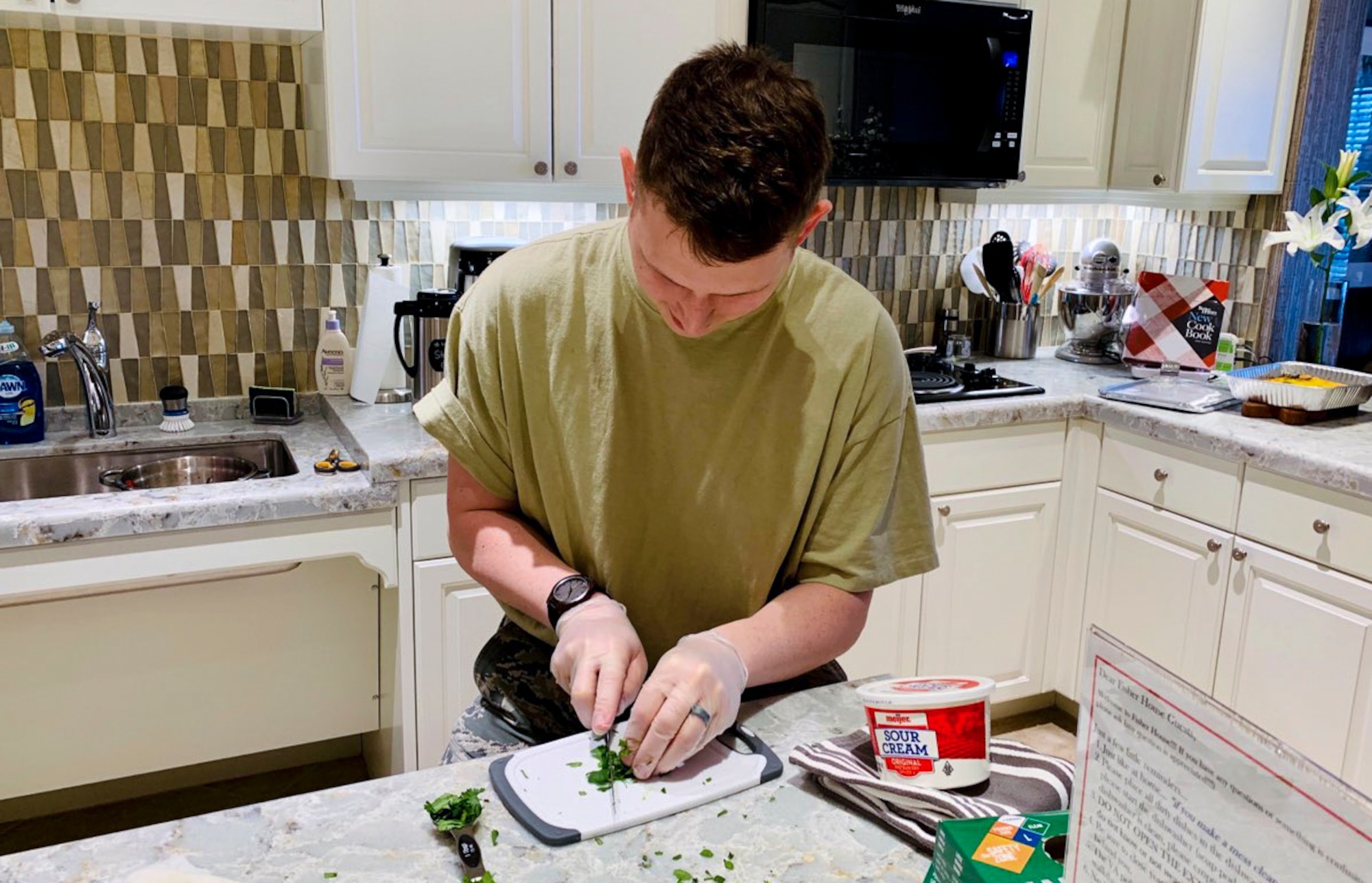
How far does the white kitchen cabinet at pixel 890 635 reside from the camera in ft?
8.54

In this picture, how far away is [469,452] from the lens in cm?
124

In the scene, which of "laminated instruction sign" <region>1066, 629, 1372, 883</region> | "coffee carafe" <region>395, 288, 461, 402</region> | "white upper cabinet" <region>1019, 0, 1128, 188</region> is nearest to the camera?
"laminated instruction sign" <region>1066, 629, 1372, 883</region>

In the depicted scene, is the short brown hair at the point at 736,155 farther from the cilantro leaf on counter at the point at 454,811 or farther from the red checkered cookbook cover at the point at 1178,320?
the red checkered cookbook cover at the point at 1178,320

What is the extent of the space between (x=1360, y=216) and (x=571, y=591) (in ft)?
7.55

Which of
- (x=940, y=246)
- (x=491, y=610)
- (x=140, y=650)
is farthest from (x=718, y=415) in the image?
(x=940, y=246)

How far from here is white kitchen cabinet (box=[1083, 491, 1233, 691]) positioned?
243 cm

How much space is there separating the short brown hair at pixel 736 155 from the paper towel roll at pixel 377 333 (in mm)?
1575

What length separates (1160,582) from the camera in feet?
8.40

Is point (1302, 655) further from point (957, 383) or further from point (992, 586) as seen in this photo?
point (957, 383)

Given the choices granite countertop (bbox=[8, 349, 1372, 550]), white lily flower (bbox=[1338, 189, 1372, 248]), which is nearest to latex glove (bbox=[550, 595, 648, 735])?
granite countertop (bbox=[8, 349, 1372, 550])

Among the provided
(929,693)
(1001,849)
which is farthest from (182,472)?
(1001,849)

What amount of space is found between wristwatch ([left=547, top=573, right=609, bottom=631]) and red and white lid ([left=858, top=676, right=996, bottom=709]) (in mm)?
312

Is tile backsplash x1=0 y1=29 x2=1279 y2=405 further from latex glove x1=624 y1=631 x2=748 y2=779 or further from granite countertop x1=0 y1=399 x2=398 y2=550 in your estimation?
latex glove x1=624 y1=631 x2=748 y2=779

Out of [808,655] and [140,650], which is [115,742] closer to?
[140,650]
